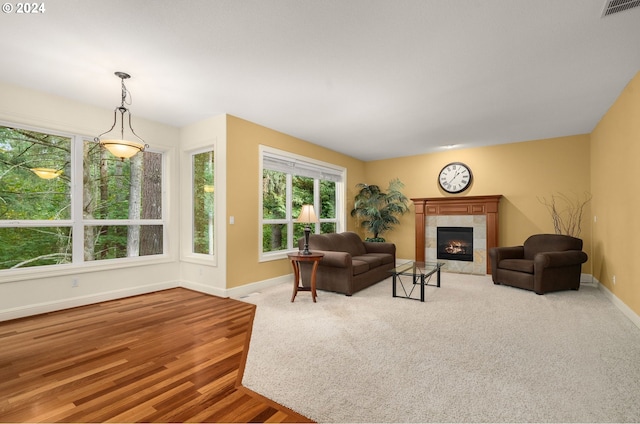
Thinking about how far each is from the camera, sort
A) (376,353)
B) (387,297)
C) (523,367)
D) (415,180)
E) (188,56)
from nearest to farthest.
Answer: (523,367) → (376,353) → (188,56) → (387,297) → (415,180)

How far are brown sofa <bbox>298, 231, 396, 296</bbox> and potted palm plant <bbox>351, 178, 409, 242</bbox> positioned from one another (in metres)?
1.45

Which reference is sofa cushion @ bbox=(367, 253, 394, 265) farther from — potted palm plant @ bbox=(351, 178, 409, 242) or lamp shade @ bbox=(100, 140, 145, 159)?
lamp shade @ bbox=(100, 140, 145, 159)

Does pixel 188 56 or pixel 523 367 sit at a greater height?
pixel 188 56

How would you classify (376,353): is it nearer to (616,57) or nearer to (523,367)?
(523,367)

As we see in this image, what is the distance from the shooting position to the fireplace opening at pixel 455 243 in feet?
20.9

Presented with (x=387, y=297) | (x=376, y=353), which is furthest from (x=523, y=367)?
(x=387, y=297)

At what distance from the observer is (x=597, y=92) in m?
3.72

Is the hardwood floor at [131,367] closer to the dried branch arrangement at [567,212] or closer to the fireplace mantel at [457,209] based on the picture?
the fireplace mantel at [457,209]

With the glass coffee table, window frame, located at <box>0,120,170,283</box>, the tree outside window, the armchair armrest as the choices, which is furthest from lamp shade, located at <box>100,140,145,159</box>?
the armchair armrest

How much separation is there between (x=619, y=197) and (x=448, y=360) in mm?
3380

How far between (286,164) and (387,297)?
9.57ft

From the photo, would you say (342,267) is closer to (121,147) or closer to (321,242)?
(321,242)

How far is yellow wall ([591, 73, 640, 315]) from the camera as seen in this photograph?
3355mm

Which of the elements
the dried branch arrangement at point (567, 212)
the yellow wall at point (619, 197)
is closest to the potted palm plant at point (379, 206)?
the dried branch arrangement at point (567, 212)
